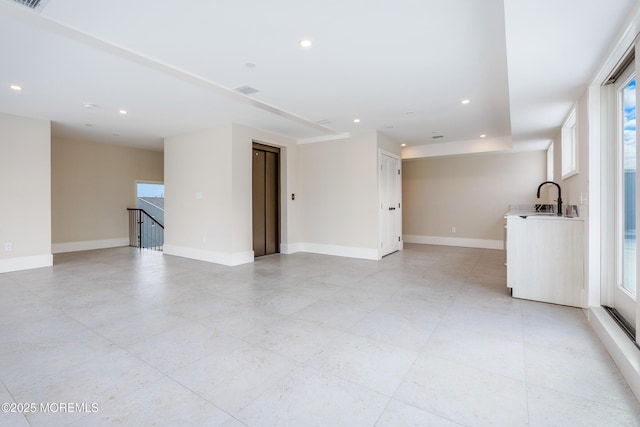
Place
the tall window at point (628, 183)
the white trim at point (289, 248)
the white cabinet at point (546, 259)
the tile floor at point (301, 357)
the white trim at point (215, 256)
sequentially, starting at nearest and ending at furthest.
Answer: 1. the tile floor at point (301, 357)
2. the tall window at point (628, 183)
3. the white cabinet at point (546, 259)
4. the white trim at point (215, 256)
5. the white trim at point (289, 248)

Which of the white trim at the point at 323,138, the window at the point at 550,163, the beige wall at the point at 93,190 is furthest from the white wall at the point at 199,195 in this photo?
the window at the point at 550,163

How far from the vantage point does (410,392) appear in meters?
1.81

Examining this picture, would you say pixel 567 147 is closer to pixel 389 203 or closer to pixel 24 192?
pixel 389 203

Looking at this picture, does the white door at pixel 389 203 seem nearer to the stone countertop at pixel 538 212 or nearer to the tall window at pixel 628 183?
the stone countertop at pixel 538 212

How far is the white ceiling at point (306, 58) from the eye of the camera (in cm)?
225

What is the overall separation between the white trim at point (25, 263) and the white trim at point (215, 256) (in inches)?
79.2

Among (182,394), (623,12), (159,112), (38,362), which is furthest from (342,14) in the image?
(159,112)

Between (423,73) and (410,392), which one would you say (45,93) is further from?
(410,392)

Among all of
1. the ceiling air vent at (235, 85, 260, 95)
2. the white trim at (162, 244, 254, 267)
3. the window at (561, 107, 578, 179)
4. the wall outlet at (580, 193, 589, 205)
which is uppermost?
the ceiling air vent at (235, 85, 260, 95)

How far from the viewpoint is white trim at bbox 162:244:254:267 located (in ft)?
18.2

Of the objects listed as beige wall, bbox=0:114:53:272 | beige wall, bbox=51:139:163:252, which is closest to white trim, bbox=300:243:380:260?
beige wall, bbox=0:114:53:272

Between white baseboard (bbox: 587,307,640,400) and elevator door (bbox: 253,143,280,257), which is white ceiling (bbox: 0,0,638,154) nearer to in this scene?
elevator door (bbox: 253,143,280,257)

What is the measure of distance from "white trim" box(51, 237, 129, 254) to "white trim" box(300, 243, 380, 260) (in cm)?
480

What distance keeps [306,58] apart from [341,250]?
13.5 ft
